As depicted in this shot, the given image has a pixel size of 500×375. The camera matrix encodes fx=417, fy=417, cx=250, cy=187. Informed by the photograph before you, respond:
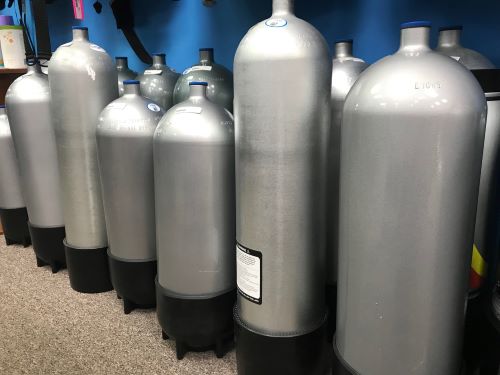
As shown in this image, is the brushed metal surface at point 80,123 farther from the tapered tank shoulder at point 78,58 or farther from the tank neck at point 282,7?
the tank neck at point 282,7

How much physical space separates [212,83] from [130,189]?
37 cm

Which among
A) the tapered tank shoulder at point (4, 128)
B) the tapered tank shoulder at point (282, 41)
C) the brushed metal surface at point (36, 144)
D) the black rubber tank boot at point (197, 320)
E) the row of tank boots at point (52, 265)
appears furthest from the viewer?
the tapered tank shoulder at point (4, 128)

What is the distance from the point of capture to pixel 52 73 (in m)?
1.14

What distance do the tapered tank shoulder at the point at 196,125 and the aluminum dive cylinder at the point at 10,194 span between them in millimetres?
950

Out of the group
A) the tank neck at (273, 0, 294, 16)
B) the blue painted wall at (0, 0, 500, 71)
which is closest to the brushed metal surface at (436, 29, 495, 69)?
the blue painted wall at (0, 0, 500, 71)

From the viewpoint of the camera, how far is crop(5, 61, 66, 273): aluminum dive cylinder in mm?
1274

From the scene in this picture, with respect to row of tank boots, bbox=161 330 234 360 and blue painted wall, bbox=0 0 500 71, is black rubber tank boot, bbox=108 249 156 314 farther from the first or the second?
blue painted wall, bbox=0 0 500 71

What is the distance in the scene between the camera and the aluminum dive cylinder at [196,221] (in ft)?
2.85

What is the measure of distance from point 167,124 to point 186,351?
21.0 inches

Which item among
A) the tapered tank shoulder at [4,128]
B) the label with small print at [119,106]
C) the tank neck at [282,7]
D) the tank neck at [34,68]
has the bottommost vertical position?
the tapered tank shoulder at [4,128]

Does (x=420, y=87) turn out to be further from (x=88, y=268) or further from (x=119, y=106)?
(x=88, y=268)

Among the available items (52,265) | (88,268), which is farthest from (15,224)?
(88,268)

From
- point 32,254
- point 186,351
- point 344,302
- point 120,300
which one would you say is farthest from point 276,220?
point 32,254

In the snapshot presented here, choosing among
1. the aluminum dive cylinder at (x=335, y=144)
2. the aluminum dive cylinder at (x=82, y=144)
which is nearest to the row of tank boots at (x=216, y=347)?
the aluminum dive cylinder at (x=335, y=144)
